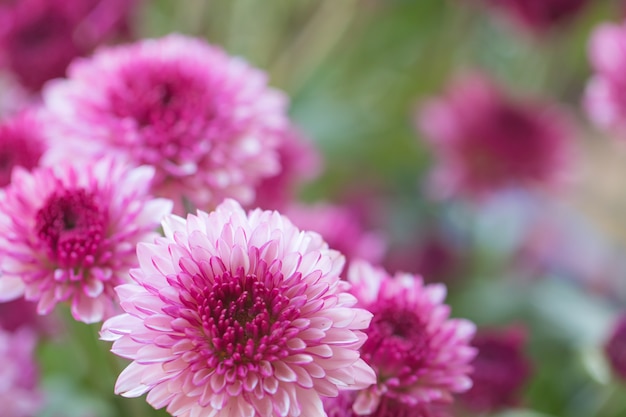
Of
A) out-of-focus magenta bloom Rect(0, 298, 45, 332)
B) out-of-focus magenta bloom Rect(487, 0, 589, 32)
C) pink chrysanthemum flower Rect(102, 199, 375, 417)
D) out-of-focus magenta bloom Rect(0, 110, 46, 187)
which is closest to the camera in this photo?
pink chrysanthemum flower Rect(102, 199, 375, 417)

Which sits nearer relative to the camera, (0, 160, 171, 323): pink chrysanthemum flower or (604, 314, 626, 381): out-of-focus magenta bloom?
(0, 160, 171, 323): pink chrysanthemum flower

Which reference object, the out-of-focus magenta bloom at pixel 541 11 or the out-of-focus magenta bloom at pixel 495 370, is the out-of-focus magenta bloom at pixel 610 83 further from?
the out-of-focus magenta bloom at pixel 495 370

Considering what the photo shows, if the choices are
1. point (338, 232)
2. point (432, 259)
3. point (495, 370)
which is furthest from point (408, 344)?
point (432, 259)

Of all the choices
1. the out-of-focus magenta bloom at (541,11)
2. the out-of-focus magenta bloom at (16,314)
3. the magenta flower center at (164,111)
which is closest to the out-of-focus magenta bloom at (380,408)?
the magenta flower center at (164,111)

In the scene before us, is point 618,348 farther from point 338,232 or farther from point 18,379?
point 18,379

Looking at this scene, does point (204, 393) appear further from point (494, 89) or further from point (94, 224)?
point (494, 89)

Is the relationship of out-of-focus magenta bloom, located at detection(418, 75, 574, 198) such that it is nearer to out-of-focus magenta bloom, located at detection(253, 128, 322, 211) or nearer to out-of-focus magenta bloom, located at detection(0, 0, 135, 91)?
out-of-focus magenta bloom, located at detection(253, 128, 322, 211)

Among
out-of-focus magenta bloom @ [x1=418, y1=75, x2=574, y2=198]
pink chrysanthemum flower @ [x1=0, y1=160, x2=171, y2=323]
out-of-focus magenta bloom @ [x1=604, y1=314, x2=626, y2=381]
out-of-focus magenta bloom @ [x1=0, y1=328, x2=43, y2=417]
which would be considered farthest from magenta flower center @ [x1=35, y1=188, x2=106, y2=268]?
out-of-focus magenta bloom @ [x1=418, y1=75, x2=574, y2=198]

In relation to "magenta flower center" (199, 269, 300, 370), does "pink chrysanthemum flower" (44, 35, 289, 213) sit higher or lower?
higher
